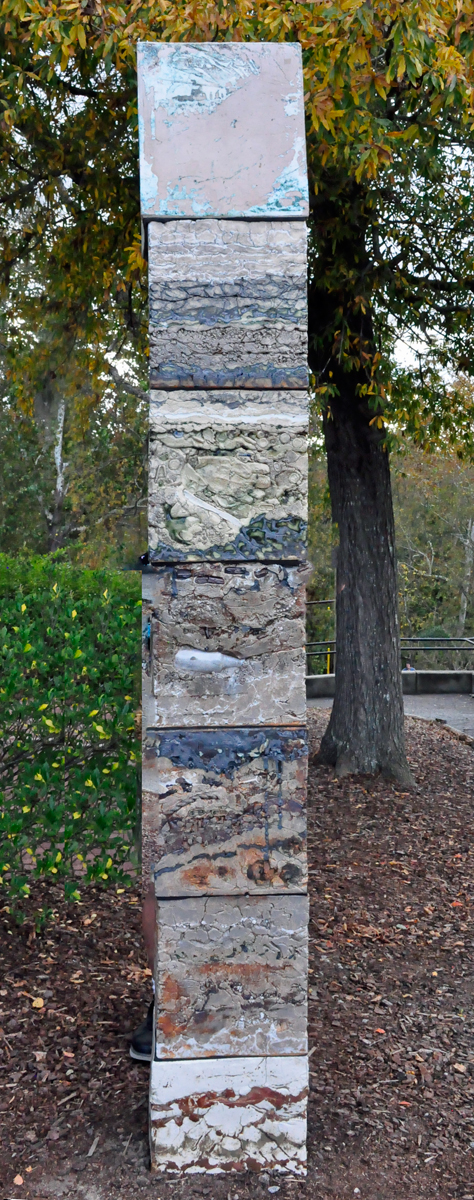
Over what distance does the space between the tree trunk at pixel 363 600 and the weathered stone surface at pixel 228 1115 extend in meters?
4.98

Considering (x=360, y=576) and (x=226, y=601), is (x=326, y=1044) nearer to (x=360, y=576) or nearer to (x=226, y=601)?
(x=226, y=601)

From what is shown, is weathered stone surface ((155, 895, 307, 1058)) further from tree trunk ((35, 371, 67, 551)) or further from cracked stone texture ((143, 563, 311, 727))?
tree trunk ((35, 371, 67, 551))

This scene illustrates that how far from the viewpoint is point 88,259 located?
22.5 ft

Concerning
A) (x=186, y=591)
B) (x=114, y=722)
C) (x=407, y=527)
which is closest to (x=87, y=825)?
(x=114, y=722)

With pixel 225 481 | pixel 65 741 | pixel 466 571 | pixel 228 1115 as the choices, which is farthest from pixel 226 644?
pixel 466 571

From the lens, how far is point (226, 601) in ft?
8.56

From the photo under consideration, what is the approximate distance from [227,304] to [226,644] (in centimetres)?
98

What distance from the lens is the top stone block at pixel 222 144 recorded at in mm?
2512

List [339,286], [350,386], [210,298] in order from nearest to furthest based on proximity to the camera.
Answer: [210,298], [339,286], [350,386]

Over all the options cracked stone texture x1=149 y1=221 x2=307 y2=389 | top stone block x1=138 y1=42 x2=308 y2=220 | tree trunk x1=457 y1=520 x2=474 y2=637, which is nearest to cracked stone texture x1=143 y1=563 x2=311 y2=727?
cracked stone texture x1=149 y1=221 x2=307 y2=389

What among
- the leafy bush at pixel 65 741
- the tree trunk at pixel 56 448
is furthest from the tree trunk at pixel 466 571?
the leafy bush at pixel 65 741

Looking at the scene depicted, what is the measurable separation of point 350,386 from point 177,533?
5284 millimetres

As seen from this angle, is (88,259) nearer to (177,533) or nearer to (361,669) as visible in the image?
(361,669)

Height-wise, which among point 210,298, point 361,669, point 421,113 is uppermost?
point 421,113
